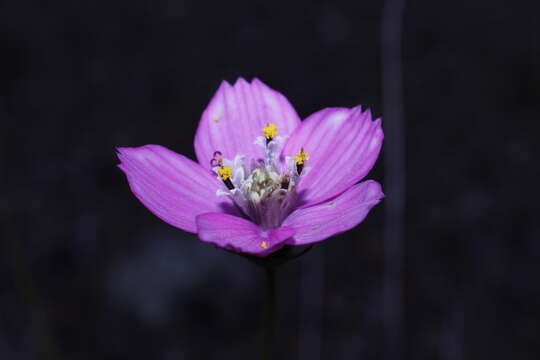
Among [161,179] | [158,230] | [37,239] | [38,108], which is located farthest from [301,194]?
[38,108]

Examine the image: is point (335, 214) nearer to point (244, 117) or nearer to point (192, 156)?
point (244, 117)

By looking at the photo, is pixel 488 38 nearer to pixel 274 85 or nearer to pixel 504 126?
pixel 504 126

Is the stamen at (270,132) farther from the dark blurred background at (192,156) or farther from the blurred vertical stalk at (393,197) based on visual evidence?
the blurred vertical stalk at (393,197)

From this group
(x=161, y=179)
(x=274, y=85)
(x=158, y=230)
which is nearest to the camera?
(x=161, y=179)

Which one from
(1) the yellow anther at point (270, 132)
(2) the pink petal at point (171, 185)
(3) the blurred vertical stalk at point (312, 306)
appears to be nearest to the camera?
(2) the pink petal at point (171, 185)

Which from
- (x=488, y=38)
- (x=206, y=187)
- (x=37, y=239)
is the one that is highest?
(x=488, y=38)

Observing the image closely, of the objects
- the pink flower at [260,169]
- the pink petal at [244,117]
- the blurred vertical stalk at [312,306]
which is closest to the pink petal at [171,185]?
the pink flower at [260,169]
